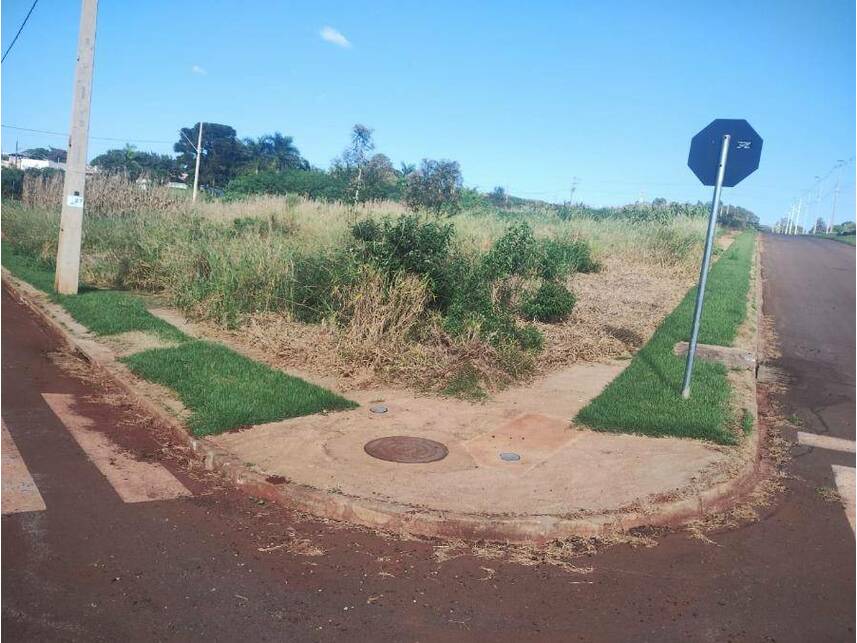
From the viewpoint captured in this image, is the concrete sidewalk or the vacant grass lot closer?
the concrete sidewalk

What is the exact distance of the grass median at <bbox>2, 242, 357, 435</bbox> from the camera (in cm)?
624

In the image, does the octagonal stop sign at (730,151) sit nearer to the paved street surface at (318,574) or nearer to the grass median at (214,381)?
the paved street surface at (318,574)

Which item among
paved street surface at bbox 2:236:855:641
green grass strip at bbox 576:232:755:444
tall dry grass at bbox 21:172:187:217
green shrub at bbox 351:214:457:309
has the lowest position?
paved street surface at bbox 2:236:855:641

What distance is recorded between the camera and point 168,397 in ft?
22.5

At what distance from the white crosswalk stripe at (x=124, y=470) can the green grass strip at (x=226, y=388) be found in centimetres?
64

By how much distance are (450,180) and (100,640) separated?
3577cm

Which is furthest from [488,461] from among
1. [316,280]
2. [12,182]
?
[12,182]

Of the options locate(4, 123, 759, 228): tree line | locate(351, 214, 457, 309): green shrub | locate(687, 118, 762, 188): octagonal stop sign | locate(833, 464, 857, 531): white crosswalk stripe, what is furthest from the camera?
→ locate(4, 123, 759, 228): tree line

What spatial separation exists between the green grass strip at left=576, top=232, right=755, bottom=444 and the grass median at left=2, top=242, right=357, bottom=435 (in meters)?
2.61

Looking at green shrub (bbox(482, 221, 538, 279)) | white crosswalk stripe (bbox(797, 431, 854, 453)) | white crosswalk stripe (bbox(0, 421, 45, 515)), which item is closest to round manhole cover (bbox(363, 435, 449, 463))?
white crosswalk stripe (bbox(0, 421, 45, 515))

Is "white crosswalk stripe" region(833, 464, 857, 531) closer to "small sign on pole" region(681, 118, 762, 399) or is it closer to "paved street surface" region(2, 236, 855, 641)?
"paved street surface" region(2, 236, 855, 641)

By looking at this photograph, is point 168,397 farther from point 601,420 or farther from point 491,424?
point 601,420

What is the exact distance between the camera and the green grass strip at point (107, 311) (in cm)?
986

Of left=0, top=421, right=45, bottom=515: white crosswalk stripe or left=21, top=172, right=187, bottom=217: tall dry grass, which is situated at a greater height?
left=21, top=172, right=187, bottom=217: tall dry grass
